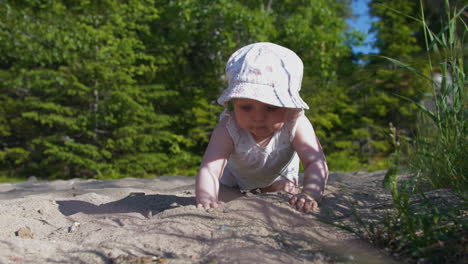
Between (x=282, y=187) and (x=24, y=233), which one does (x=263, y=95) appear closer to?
(x=282, y=187)

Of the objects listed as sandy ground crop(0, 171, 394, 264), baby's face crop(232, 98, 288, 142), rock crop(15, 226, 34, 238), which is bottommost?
rock crop(15, 226, 34, 238)

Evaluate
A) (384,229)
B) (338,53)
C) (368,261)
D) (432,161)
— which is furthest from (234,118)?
(338,53)

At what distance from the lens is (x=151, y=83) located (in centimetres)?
841

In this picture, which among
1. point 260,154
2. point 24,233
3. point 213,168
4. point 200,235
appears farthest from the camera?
point 260,154

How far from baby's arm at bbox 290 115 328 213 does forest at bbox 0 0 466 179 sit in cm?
394

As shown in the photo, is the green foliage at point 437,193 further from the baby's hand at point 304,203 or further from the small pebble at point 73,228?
→ the small pebble at point 73,228

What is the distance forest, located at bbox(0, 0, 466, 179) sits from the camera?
7.18 meters

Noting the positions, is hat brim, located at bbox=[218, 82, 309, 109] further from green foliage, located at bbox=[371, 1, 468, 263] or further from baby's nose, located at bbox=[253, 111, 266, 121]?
green foliage, located at bbox=[371, 1, 468, 263]

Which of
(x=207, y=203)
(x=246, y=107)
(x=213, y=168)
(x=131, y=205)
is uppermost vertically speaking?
(x=246, y=107)

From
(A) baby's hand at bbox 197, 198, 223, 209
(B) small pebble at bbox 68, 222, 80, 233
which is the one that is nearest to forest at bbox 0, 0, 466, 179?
(A) baby's hand at bbox 197, 198, 223, 209

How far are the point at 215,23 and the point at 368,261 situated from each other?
697 cm

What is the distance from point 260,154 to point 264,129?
0.77 ft

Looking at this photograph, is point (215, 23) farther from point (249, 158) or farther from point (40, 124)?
point (249, 158)

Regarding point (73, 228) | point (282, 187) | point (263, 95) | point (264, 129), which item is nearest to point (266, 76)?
point (263, 95)
